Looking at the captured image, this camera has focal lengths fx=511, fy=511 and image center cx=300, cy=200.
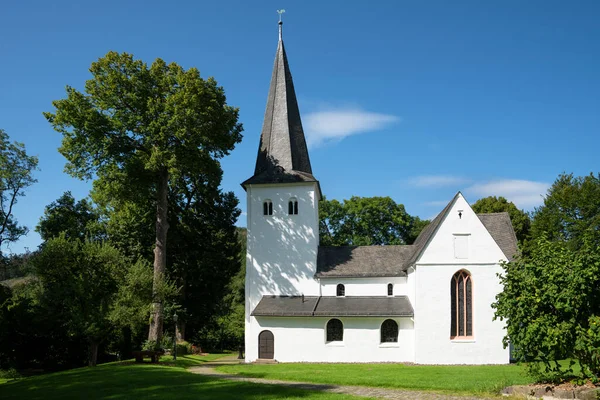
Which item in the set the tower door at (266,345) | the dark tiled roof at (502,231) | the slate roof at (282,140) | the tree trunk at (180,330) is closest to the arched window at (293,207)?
the slate roof at (282,140)

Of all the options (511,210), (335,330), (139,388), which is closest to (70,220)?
(335,330)

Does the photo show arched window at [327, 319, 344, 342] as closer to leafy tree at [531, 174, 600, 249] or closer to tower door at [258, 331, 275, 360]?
tower door at [258, 331, 275, 360]

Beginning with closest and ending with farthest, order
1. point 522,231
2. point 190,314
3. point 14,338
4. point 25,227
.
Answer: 1. point 14,338
2. point 25,227
3. point 190,314
4. point 522,231

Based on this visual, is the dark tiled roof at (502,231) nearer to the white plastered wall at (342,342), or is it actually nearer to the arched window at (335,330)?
the white plastered wall at (342,342)

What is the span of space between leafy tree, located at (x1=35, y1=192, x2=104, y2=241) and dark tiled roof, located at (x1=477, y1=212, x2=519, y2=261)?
31804mm

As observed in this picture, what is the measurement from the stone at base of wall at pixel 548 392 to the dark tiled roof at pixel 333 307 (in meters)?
14.6

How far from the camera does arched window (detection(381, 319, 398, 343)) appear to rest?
29.3 metres

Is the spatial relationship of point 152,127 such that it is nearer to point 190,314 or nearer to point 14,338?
point 14,338

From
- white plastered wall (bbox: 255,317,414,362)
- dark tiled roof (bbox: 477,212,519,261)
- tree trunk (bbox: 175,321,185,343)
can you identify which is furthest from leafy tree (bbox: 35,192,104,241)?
dark tiled roof (bbox: 477,212,519,261)

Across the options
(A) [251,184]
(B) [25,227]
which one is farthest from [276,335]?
(B) [25,227]

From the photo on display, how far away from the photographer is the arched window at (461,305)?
28625 mm

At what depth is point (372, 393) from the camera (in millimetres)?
15086

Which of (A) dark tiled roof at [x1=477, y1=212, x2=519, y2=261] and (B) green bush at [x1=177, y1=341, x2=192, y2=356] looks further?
(B) green bush at [x1=177, y1=341, x2=192, y2=356]

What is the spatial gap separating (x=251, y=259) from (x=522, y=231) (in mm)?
30666
